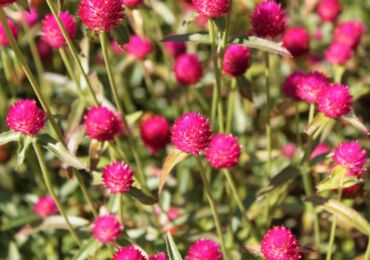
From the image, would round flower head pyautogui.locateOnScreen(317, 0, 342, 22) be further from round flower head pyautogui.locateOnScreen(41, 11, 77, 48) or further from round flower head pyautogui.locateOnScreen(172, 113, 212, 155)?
round flower head pyautogui.locateOnScreen(172, 113, 212, 155)

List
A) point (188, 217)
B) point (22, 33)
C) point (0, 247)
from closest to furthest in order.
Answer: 1. point (188, 217)
2. point (0, 247)
3. point (22, 33)

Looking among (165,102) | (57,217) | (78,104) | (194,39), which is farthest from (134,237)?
(165,102)

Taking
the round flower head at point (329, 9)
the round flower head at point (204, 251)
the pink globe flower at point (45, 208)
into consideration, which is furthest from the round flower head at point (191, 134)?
the round flower head at point (329, 9)

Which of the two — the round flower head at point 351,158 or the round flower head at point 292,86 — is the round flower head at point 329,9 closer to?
the round flower head at point 292,86

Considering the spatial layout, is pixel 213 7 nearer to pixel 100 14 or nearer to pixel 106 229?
pixel 100 14

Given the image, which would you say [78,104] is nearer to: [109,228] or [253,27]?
[109,228]

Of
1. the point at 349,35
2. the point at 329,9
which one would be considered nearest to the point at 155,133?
the point at 349,35
